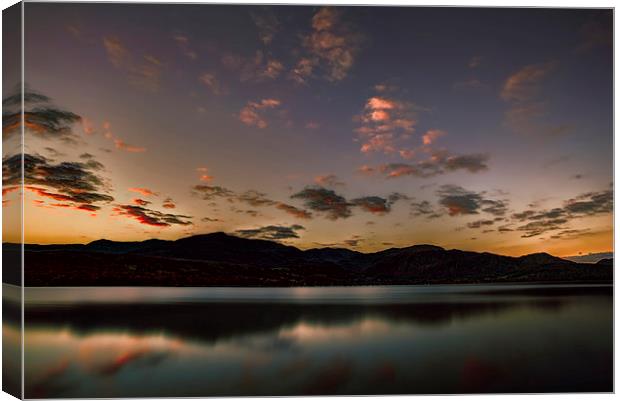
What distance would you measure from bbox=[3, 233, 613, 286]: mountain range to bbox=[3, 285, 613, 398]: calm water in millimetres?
127

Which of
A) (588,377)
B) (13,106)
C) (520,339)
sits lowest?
(588,377)

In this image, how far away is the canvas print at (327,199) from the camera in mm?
6648

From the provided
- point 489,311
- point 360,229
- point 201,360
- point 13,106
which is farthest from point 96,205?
point 489,311

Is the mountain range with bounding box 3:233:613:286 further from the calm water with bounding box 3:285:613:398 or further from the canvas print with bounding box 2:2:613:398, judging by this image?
the calm water with bounding box 3:285:613:398

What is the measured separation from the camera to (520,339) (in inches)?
274

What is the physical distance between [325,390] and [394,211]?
199 centimetres

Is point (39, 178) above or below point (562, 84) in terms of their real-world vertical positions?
below

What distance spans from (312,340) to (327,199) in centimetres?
149

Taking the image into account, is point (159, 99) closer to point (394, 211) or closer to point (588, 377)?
point (394, 211)


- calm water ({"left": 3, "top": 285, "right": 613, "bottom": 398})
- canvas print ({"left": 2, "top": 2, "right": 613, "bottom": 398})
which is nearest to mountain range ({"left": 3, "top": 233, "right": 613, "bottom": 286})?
canvas print ({"left": 2, "top": 2, "right": 613, "bottom": 398})

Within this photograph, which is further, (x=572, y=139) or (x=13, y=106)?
(x=572, y=139)

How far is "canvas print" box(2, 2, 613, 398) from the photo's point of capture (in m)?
6.65

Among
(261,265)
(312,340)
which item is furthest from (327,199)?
(312,340)

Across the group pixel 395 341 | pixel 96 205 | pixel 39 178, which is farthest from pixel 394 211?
pixel 39 178
